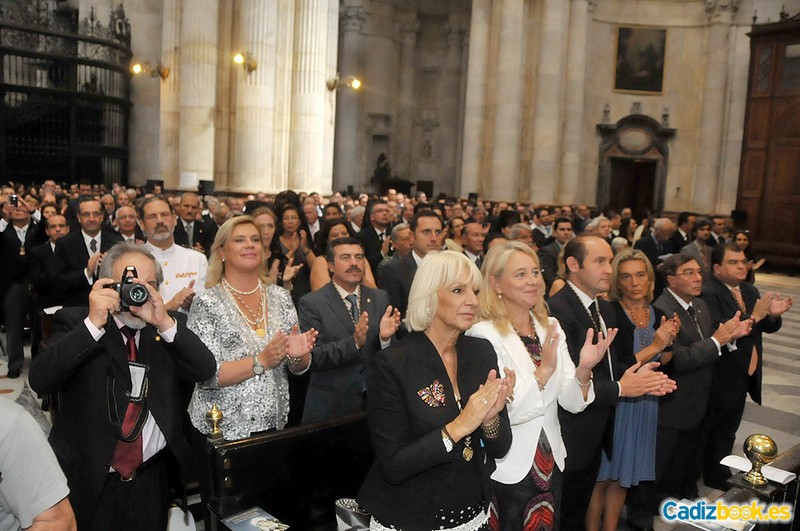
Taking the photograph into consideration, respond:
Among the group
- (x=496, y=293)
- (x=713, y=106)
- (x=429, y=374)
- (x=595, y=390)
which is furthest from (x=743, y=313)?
(x=713, y=106)

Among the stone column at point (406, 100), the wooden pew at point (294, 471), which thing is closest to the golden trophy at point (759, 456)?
the wooden pew at point (294, 471)

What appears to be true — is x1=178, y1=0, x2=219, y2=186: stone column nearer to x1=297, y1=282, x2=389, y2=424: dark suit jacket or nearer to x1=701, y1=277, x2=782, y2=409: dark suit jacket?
x1=297, y1=282, x2=389, y2=424: dark suit jacket

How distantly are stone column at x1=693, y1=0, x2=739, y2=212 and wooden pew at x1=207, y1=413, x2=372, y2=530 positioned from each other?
23.4 m

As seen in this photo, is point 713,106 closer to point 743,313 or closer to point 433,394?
point 743,313

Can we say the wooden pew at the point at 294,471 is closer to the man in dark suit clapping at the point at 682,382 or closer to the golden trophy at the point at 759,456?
the golden trophy at the point at 759,456

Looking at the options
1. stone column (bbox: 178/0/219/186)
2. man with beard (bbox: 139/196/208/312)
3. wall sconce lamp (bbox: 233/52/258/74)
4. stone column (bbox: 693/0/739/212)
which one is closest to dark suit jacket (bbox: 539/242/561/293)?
man with beard (bbox: 139/196/208/312)

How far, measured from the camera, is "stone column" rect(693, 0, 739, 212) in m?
23.8

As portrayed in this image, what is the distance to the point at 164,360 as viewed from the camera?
10.5 feet

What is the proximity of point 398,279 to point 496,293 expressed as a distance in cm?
270

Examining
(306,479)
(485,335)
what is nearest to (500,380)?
(485,335)

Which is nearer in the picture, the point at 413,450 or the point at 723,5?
the point at 413,450

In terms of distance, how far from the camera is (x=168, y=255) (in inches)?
221

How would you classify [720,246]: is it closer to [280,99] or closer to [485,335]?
[485,335]

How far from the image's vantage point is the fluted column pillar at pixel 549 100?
22.1 m
